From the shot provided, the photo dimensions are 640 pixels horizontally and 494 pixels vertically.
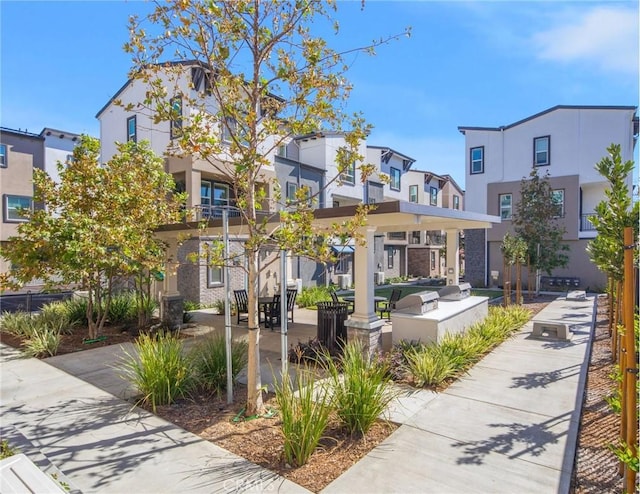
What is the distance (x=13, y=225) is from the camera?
22.7m

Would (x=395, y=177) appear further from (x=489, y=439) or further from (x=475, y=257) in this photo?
(x=489, y=439)

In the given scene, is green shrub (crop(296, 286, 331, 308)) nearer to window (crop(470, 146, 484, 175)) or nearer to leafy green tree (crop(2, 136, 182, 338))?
leafy green tree (crop(2, 136, 182, 338))

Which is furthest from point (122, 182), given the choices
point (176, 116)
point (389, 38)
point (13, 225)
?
point (13, 225)

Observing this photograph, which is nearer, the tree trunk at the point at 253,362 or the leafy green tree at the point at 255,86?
the leafy green tree at the point at 255,86

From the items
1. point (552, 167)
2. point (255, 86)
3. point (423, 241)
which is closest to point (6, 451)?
point (255, 86)

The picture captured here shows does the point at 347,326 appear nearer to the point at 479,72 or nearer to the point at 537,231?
the point at 479,72

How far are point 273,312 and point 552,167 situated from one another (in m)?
20.0

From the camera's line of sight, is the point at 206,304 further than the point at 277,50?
Yes

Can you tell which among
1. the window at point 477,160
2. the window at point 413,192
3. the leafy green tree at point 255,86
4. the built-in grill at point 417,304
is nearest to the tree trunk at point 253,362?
the leafy green tree at point 255,86

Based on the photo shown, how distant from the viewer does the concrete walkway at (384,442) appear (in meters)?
3.73

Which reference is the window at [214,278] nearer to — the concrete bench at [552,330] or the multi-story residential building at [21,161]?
the concrete bench at [552,330]

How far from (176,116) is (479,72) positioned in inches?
305

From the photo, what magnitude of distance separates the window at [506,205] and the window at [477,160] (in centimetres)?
224

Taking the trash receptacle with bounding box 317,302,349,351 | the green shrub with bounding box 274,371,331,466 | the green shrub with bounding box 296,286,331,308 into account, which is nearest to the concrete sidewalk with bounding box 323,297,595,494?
the green shrub with bounding box 274,371,331,466
